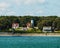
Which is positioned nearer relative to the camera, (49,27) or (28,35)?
(28,35)

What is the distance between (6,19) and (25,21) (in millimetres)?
17829

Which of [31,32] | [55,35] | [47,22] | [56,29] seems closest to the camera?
[55,35]

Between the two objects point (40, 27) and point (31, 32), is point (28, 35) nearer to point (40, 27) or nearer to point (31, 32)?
point (31, 32)

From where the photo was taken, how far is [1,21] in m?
162

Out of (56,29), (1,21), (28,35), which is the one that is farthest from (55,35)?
(1,21)

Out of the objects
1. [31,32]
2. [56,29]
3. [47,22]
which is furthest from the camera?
[47,22]

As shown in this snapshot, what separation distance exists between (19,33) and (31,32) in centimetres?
566

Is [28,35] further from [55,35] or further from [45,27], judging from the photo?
[45,27]

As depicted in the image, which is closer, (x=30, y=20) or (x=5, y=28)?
(x=5, y=28)

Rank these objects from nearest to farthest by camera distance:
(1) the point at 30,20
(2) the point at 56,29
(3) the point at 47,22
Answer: (2) the point at 56,29, (3) the point at 47,22, (1) the point at 30,20

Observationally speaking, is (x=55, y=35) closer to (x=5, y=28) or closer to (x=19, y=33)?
(x=19, y=33)

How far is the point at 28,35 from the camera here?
12888cm

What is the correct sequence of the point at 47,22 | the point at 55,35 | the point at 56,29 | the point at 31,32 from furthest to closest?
the point at 47,22
the point at 56,29
the point at 31,32
the point at 55,35

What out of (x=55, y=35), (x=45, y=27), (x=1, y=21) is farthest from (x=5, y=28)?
(x=55, y=35)
